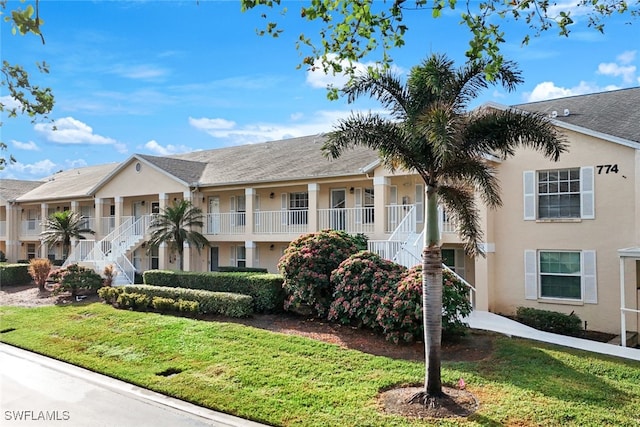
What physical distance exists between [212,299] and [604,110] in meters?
15.1

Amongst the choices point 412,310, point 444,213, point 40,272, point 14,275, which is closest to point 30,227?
point 14,275

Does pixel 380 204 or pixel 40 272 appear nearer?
pixel 380 204

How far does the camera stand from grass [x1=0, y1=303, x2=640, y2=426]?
25.5 feet

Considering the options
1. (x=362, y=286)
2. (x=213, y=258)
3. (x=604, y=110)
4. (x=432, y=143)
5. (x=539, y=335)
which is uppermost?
(x=604, y=110)

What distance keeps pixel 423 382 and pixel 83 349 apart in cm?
905

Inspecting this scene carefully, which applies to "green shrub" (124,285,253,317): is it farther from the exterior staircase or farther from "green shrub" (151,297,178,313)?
the exterior staircase

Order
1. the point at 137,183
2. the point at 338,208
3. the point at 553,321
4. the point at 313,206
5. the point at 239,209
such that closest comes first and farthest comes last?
Result: 1. the point at 553,321
2. the point at 313,206
3. the point at 338,208
4. the point at 239,209
5. the point at 137,183

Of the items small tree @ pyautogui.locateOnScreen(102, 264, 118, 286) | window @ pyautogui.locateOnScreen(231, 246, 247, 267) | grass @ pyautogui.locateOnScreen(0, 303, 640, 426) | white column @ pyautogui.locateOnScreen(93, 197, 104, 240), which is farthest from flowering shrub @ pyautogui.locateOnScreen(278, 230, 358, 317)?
white column @ pyautogui.locateOnScreen(93, 197, 104, 240)

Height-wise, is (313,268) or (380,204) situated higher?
(380,204)

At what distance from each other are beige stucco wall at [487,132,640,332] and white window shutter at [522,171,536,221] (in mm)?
162

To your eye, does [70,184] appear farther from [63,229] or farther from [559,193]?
[559,193]

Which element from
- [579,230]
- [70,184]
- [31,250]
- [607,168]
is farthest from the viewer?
[31,250]

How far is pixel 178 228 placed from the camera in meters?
22.6

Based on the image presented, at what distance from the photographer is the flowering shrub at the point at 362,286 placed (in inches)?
489
